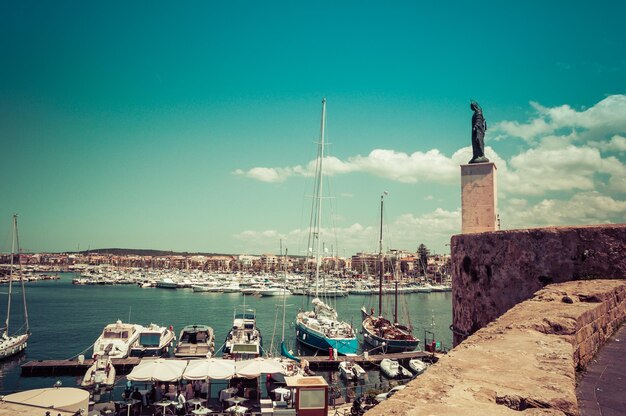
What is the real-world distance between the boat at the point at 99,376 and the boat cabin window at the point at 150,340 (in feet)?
19.3

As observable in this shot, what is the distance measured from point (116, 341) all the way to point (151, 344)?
2218mm

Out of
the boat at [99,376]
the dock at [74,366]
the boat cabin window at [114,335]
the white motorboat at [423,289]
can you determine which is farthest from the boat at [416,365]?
the white motorboat at [423,289]

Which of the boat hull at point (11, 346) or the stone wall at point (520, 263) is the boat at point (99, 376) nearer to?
the boat hull at point (11, 346)

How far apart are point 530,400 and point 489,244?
7003 millimetres

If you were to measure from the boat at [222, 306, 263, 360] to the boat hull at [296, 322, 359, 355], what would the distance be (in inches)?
137

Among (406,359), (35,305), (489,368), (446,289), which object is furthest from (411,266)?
(489,368)

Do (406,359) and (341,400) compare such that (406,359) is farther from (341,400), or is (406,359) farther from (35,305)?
(35,305)

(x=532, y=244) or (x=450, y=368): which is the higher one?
(x=532, y=244)

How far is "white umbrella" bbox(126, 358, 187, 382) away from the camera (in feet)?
48.8

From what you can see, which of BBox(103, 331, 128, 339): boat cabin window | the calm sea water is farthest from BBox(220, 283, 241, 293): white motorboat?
BBox(103, 331, 128, 339): boat cabin window

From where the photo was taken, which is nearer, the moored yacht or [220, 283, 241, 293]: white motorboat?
the moored yacht

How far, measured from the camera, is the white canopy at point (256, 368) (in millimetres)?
15500

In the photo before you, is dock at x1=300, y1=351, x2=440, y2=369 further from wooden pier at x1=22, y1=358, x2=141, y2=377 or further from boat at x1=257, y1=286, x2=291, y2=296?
boat at x1=257, y1=286, x2=291, y2=296

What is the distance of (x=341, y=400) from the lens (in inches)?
699
